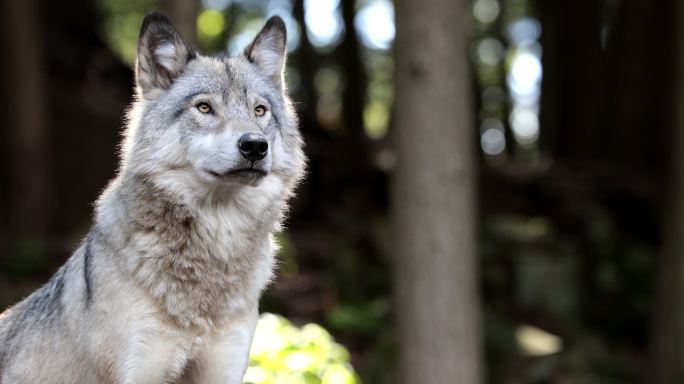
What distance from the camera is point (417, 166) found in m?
7.49

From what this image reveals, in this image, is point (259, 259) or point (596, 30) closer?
point (259, 259)

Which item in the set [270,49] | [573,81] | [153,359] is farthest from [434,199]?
[573,81]

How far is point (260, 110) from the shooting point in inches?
183

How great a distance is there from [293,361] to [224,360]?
3.79 ft

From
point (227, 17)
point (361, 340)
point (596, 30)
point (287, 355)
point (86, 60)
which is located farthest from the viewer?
point (227, 17)

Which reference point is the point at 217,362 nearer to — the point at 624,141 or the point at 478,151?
the point at 478,151

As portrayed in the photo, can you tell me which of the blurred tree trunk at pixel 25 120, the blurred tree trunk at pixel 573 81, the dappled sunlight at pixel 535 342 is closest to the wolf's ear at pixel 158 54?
the dappled sunlight at pixel 535 342

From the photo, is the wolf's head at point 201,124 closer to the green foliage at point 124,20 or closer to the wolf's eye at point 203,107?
the wolf's eye at point 203,107

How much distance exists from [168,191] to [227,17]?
23.7 meters

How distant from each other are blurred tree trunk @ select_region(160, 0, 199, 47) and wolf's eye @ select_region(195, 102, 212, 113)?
3.07 metres

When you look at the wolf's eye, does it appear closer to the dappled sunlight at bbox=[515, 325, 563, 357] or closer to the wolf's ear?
the wolf's ear

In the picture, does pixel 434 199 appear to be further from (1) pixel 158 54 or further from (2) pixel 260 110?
(1) pixel 158 54

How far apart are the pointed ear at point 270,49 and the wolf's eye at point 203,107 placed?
0.53m

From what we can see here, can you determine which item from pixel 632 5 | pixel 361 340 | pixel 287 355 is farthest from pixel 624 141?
pixel 287 355
